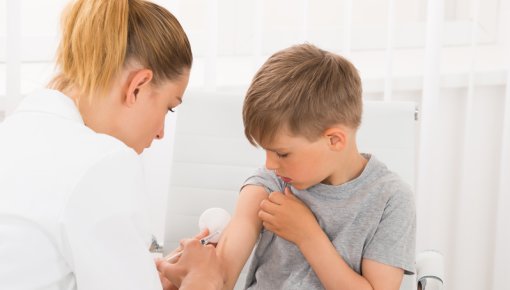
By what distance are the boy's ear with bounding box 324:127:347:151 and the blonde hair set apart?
306mm

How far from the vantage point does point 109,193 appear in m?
1.15

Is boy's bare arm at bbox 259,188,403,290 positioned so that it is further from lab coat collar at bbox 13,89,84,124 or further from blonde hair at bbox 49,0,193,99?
lab coat collar at bbox 13,89,84,124

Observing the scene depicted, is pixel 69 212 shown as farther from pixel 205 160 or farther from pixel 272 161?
pixel 205 160

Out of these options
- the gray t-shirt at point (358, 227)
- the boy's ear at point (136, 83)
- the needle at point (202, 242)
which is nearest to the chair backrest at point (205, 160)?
the needle at point (202, 242)

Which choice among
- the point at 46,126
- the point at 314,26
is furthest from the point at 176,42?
the point at 314,26

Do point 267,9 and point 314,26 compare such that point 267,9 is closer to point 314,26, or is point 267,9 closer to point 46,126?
point 314,26

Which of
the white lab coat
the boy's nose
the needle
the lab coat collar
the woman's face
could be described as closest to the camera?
the white lab coat

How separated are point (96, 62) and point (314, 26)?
50.2 inches

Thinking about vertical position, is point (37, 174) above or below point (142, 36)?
below

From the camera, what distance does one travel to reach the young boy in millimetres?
1432

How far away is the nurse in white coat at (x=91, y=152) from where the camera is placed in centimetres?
113

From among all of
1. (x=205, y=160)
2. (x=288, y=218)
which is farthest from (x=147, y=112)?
(x=205, y=160)

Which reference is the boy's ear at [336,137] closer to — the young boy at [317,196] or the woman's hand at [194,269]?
the young boy at [317,196]

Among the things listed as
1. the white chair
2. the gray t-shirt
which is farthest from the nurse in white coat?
the white chair
